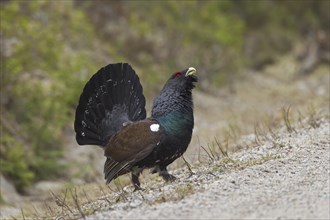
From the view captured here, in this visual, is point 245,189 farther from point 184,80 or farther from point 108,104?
point 108,104

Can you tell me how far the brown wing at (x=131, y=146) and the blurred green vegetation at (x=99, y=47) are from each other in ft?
21.0

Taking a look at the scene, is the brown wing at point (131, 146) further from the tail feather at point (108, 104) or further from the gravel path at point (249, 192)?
the tail feather at point (108, 104)

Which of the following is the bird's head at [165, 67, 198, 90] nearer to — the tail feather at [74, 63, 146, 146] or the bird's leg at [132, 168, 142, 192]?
the tail feather at [74, 63, 146, 146]

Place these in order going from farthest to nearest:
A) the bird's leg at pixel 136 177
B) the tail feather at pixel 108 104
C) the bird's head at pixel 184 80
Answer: the tail feather at pixel 108 104
the bird's head at pixel 184 80
the bird's leg at pixel 136 177

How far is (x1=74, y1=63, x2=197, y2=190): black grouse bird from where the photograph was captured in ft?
27.2

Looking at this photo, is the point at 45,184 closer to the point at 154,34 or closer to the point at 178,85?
the point at 178,85

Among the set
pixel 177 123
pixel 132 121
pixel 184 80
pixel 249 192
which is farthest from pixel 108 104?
A: pixel 249 192

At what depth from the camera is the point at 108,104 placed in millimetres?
9297

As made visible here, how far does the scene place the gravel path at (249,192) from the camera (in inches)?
257

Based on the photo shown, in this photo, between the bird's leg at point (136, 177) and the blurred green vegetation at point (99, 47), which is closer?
the bird's leg at point (136, 177)

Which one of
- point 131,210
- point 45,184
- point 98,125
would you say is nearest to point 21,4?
point 45,184

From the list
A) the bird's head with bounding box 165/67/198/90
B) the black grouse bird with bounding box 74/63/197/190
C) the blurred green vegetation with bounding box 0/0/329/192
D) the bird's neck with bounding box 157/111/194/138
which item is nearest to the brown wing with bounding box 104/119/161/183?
the black grouse bird with bounding box 74/63/197/190

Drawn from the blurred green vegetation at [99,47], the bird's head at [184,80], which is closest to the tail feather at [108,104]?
the bird's head at [184,80]

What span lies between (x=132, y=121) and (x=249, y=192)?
8.22 ft
